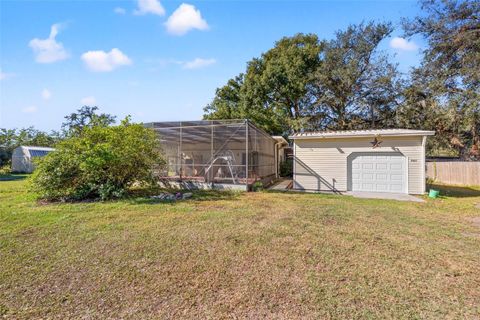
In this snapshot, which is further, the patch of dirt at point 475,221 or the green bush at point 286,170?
the green bush at point 286,170

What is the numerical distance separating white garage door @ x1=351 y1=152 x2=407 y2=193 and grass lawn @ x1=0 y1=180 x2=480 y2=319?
3.81 m

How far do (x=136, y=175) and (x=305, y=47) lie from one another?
16041 mm

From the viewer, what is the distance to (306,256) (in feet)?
12.3

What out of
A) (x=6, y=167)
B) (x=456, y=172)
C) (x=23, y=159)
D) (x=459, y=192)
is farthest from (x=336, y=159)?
(x=6, y=167)

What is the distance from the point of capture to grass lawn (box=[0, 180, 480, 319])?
8.29 ft

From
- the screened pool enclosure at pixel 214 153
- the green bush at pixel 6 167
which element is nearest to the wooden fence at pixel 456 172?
the screened pool enclosure at pixel 214 153

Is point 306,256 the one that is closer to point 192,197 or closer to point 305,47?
point 192,197

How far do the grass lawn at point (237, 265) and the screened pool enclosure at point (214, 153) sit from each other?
5.01 meters

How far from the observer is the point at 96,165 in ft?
27.2

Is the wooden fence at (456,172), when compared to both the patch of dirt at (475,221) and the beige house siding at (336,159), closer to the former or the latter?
the beige house siding at (336,159)

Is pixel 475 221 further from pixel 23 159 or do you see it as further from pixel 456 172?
pixel 23 159

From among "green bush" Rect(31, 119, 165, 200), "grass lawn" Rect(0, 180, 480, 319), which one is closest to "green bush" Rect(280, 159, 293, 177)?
"green bush" Rect(31, 119, 165, 200)

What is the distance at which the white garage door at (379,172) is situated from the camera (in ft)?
32.6

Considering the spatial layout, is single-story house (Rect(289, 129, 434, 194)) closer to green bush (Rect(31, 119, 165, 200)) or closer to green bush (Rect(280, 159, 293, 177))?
green bush (Rect(31, 119, 165, 200))
